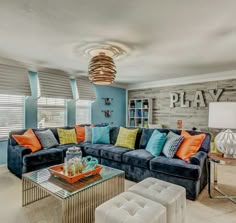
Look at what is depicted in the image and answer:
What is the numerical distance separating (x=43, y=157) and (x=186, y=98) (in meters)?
4.24

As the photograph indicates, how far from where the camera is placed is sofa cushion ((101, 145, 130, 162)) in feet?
11.1

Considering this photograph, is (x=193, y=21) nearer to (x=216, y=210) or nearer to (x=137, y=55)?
(x=137, y=55)

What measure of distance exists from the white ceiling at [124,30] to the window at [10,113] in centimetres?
96

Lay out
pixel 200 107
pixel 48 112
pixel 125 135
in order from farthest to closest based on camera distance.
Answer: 1. pixel 200 107
2. pixel 48 112
3. pixel 125 135

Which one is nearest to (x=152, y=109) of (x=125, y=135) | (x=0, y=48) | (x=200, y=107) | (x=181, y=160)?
(x=200, y=107)

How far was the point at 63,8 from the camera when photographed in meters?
1.90

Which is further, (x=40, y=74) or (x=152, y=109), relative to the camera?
(x=152, y=109)

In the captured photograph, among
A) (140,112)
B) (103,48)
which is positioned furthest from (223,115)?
(140,112)

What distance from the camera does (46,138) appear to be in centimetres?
382

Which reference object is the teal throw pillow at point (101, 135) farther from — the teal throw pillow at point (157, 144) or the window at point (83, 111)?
the window at point (83, 111)

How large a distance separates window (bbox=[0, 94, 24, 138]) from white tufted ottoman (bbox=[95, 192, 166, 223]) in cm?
342

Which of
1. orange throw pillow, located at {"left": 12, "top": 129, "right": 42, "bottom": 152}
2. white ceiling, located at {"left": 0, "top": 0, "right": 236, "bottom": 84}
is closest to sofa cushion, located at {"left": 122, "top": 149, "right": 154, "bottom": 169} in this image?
orange throw pillow, located at {"left": 12, "top": 129, "right": 42, "bottom": 152}

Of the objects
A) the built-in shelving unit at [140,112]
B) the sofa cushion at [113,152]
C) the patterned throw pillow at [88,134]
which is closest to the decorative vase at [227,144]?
the sofa cushion at [113,152]

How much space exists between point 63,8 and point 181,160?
8.61 ft
